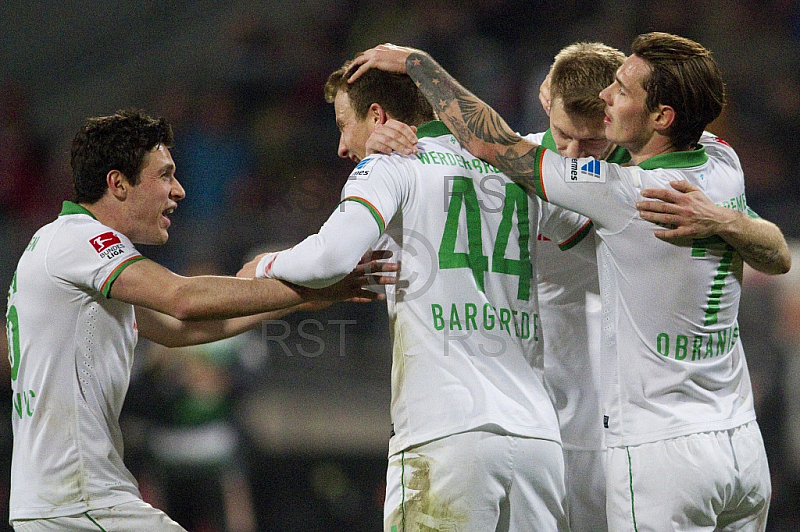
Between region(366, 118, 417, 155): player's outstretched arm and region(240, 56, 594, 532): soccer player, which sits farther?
region(366, 118, 417, 155): player's outstretched arm

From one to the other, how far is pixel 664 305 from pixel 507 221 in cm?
61

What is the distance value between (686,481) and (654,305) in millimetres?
589

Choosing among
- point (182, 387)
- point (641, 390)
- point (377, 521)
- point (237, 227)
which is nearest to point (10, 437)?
point (182, 387)

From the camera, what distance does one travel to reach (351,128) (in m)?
3.33

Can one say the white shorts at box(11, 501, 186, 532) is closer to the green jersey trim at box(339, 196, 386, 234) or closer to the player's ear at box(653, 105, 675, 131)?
the green jersey trim at box(339, 196, 386, 234)

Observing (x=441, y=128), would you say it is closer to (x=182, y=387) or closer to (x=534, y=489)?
(x=534, y=489)

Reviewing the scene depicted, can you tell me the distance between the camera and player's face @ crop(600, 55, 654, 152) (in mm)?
3117

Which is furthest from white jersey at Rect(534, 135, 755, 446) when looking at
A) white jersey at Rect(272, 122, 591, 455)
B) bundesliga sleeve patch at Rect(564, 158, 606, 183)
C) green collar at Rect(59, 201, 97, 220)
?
green collar at Rect(59, 201, 97, 220)

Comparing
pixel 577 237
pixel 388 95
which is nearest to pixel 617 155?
pixel 577 237

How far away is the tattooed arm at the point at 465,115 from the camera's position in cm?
311

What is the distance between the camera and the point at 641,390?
3027 mm

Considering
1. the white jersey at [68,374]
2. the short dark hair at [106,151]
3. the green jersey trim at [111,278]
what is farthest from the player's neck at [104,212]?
the green jersey trim at [111,278]

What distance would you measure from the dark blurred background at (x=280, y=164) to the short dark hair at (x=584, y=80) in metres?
3.80

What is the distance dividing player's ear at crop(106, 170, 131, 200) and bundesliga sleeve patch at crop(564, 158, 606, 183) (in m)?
1.72
